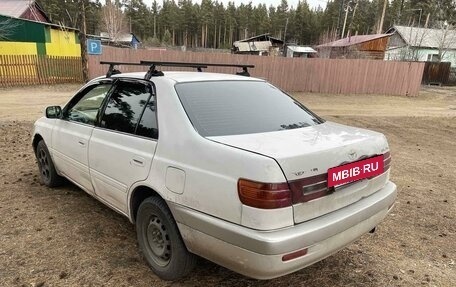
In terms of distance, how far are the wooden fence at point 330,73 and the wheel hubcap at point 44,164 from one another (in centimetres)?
1515

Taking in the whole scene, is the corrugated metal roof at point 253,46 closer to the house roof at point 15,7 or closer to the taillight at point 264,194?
the house roof at point 15,7

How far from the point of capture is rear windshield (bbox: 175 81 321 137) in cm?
280

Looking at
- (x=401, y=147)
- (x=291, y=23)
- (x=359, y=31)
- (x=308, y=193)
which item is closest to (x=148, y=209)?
(x=308, y=193)

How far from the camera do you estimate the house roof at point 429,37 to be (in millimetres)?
37906

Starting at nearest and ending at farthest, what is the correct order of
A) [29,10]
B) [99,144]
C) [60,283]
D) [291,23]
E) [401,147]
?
1. [60,283]
2. [99,144]
3. [401,147]
4. [29,10]
5. [291,23]

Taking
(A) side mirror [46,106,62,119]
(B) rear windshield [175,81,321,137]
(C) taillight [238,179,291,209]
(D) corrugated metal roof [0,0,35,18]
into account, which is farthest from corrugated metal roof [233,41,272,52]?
(C) taillight [238,179,291,209]

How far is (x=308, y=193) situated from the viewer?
2373mm

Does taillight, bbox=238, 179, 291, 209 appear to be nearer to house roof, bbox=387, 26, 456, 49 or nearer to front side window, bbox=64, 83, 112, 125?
front side window, bbox=64, 83, 112, 125

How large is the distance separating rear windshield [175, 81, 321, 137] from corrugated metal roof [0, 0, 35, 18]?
30371mm

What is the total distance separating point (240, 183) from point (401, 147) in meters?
7.14

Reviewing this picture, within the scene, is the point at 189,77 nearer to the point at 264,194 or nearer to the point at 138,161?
the point at 138,161

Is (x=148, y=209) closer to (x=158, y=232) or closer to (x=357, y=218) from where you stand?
(x=158, y=232)

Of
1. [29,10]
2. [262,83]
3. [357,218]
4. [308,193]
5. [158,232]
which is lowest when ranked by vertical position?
[158,232]

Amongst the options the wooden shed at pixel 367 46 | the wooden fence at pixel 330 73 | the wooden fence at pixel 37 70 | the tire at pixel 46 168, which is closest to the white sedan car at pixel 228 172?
the tire at pixel 46 168
